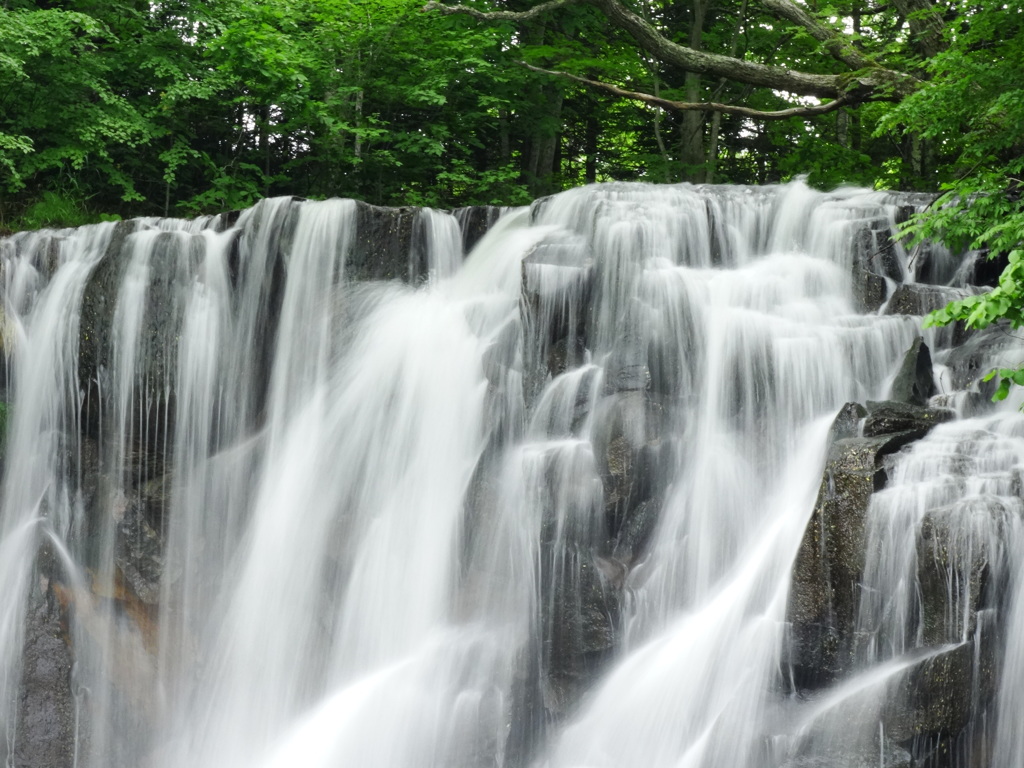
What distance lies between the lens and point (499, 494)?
874 cm

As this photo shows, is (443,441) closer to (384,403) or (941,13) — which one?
(384,403)

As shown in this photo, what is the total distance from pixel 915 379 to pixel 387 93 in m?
9.22

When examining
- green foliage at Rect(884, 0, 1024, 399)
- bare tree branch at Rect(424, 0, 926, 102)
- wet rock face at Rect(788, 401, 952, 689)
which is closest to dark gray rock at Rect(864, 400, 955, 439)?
wet rock face at Rect(788, 401, 952, 689)

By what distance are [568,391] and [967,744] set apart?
4304 millimetres

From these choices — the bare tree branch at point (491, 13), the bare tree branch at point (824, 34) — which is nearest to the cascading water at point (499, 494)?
the bare tree branch at point (824, 34)

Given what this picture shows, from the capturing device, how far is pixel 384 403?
9.81m

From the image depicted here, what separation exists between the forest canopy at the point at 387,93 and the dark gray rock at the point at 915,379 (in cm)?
339

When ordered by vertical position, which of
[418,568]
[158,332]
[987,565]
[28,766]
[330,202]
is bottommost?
[28,766]

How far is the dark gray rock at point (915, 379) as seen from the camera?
26.3 ft

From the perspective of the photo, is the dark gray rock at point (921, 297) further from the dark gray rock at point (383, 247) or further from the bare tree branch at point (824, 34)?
the dark gray rock at point (383, 247)

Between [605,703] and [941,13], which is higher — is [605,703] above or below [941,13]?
below

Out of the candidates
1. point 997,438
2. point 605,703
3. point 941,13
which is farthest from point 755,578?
point 941,13

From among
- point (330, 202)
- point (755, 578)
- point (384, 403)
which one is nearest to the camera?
point (755, 578)

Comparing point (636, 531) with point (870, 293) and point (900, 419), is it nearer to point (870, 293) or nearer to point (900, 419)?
point (900, 419)
